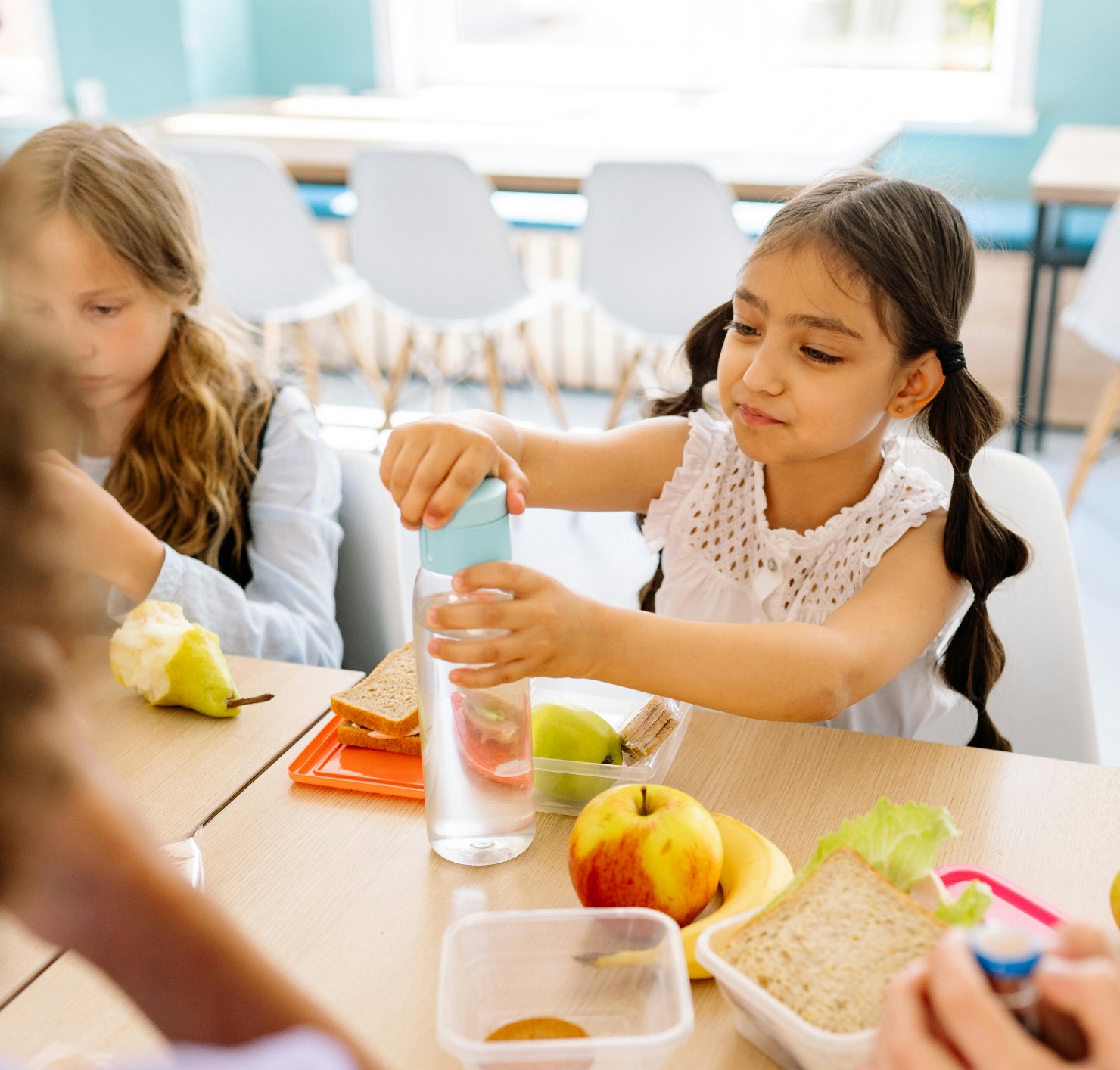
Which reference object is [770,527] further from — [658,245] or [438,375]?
[438,375]

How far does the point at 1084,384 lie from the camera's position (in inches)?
137

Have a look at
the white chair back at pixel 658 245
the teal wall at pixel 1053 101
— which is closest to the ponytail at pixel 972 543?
the white chair back at pixel 658 245

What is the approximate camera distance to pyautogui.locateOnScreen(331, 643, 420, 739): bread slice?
99 centimetres

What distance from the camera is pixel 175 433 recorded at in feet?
4.63

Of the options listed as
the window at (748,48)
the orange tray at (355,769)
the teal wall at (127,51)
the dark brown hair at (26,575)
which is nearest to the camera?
the dark brown hair at (26,575)

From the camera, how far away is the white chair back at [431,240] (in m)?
2.76

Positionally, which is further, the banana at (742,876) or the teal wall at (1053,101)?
the teal wall at (1053,101)

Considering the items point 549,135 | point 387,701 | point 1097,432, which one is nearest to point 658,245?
point 549,135

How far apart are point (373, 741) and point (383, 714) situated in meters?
0.02

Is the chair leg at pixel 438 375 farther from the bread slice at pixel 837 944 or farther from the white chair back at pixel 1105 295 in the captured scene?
the bread slice at pixel 837 944

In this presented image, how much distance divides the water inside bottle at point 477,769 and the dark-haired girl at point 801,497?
5cm

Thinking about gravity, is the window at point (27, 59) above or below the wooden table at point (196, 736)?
above

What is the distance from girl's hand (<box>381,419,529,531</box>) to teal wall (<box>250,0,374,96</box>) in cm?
397

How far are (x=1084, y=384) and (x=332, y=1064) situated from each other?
3531 millimetres
